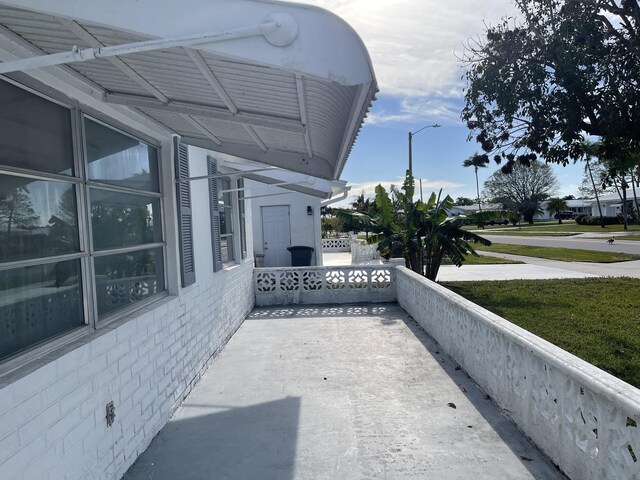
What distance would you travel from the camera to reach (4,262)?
2.42 m

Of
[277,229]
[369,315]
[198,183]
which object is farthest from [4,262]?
[277,229]

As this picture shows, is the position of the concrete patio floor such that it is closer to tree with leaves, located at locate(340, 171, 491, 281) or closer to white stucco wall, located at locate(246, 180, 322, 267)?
tree with leaves, located at locate(340, 171, 491, 281)

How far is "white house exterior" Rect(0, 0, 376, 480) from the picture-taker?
6.65ft

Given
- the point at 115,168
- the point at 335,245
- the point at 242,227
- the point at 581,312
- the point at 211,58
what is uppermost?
the point at 211,58

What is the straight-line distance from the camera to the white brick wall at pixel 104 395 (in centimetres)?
228

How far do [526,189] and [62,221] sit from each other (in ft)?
267

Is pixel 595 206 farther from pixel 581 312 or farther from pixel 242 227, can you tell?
pixel 242 227

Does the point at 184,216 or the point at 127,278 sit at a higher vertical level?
the point at 184,216

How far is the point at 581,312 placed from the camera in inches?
353

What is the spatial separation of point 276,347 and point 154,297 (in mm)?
2760

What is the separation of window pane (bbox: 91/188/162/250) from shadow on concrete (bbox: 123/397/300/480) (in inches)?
69.9

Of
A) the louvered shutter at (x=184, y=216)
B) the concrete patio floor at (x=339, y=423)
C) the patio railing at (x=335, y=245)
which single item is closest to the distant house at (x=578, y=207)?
the patio railing at (x=335, y=245)

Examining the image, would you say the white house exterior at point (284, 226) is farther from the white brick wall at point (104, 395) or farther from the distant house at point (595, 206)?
the distant house at point (595, 206)

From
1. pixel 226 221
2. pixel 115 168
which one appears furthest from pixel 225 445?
pixel 226 221
